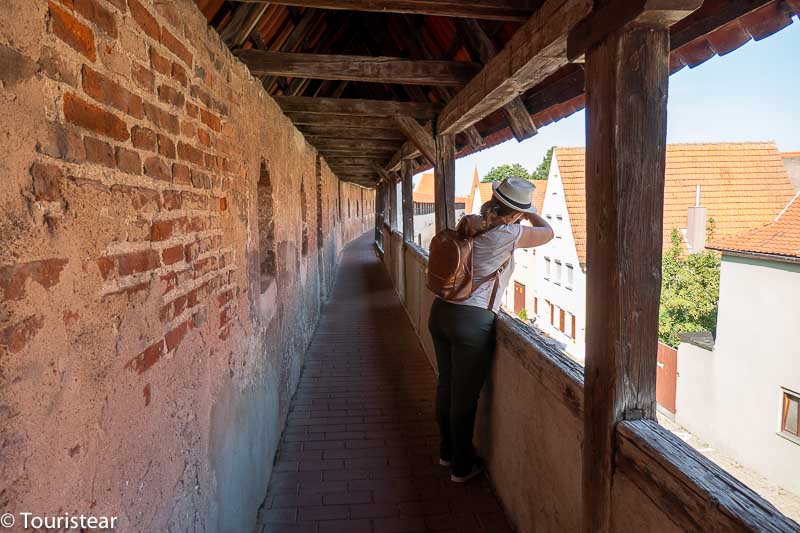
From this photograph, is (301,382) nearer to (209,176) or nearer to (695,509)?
(209,176)

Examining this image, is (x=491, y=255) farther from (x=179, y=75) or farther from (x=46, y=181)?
(x=46, y=181)

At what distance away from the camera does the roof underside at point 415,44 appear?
1.90 metres

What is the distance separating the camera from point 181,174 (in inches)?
81.3

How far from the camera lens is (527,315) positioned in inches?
860

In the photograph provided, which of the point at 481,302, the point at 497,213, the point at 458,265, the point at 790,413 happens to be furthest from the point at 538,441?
the point at 790,413

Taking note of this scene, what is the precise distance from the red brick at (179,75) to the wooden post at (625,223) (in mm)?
1685

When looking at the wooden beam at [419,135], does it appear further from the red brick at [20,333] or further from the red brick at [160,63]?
the red brick at [20,333]

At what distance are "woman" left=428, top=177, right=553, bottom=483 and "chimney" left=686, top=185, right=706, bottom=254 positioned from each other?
939 cm

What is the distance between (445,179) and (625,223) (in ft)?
11.6

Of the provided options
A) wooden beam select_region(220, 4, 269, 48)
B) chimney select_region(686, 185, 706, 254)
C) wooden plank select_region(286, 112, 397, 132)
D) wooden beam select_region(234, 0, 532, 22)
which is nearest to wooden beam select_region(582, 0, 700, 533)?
wooden beam select_region(234, 0, 532, 22)

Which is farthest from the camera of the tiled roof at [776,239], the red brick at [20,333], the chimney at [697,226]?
the chimney at [697,226]

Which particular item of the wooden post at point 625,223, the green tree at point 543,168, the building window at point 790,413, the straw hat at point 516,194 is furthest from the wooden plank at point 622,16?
the green tree at point 543,168

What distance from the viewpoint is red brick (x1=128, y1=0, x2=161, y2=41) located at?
1.67 meters

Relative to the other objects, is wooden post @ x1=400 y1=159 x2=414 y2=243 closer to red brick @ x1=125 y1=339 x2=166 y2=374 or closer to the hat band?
the hat band
